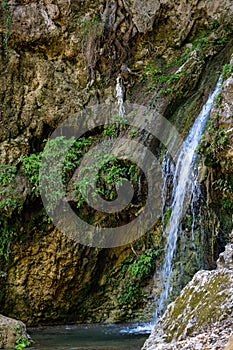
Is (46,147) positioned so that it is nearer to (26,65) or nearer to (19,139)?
(19,139)

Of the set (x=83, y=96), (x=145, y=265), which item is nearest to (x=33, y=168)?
(x=83, y=96)

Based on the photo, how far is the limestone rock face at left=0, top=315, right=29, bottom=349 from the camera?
5.48 metres

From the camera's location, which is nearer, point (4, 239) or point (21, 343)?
point (21, 343)

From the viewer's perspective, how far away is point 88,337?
6340 millimetres

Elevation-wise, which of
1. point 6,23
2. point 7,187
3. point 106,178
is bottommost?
point 7,187

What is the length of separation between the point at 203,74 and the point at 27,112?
3.57m

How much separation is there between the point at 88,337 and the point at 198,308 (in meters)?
3.19

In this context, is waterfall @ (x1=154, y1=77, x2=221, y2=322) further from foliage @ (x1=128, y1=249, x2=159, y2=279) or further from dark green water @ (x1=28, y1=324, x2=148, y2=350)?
dark green water @ (x1=28, y1=324, x2=148, y2=350)

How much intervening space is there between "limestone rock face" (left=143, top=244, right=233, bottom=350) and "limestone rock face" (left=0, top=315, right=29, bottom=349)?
8.05ft

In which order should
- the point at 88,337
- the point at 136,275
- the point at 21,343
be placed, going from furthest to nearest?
the point at 136,275
the point at 88,337
the point at 21,343

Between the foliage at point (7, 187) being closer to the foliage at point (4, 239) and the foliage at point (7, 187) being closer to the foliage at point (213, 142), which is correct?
the foliage at point (4, 239)

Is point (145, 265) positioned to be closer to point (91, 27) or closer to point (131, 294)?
point (131, 294)

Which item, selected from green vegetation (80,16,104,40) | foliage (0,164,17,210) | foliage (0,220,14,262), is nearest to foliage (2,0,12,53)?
green vegetation (80,16,104,40)

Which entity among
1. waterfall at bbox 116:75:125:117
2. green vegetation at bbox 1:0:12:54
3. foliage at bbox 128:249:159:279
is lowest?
foliage at bbox 128:249:159:279
